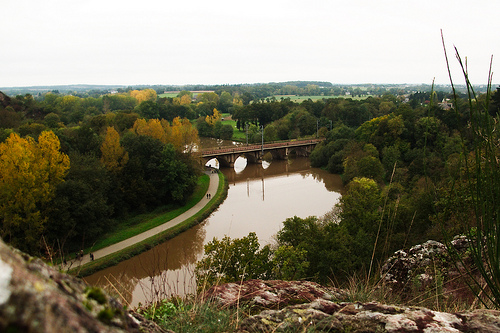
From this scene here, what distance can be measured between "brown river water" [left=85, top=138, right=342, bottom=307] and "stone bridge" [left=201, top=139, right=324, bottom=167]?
1.36m

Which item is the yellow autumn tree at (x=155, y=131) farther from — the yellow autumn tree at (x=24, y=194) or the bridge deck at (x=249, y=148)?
the yellow autumn tree at (x=24, y=194)

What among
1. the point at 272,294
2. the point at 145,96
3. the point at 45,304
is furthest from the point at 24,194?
the point at 145,96

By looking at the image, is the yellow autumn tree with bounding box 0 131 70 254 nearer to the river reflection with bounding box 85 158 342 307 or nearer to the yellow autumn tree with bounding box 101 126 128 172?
the river reflection with bounding box 85 158 342 307

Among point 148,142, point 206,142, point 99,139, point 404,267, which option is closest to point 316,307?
point 404,267

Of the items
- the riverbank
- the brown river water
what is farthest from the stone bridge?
the riverbank

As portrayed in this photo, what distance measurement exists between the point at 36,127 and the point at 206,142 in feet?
99.1

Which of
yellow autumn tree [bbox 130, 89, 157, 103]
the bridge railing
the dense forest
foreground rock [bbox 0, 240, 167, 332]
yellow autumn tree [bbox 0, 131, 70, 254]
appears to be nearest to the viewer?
foreground rock [bbox 0, 240, 167, 332]

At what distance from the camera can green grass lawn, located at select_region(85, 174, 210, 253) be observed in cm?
2264

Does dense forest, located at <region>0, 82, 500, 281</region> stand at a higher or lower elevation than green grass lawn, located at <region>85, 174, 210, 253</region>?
higher

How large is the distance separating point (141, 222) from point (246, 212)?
315 inches

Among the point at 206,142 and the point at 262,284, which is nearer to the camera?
the point at 262,284

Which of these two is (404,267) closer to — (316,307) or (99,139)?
(316,307)

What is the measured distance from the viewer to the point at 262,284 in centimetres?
555

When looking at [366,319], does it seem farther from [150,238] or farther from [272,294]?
[150,238]
